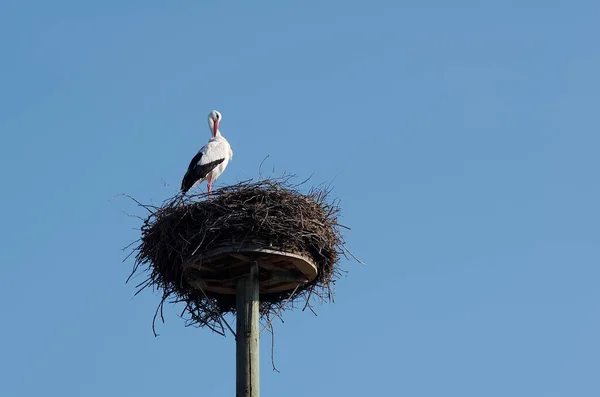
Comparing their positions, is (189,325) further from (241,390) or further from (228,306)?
(241,390)

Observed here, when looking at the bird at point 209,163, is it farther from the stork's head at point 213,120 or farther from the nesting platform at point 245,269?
the nesting platform at point 245,269

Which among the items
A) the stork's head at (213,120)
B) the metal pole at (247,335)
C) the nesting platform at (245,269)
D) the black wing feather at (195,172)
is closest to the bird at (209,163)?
the black wing feather at (195,172)

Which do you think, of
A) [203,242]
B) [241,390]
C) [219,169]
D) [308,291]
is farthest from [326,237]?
[219,169]

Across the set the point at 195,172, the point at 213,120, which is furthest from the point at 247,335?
the point at 213,120

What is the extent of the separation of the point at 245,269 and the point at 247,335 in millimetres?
803

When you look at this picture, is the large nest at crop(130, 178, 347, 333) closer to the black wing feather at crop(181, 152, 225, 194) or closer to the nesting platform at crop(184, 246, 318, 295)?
the nesting platform at crop(184, 246, 318, 295)

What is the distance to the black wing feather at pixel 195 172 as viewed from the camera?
50.3 feet

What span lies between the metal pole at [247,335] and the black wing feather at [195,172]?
497 centimetres

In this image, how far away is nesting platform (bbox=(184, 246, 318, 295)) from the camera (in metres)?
10.3

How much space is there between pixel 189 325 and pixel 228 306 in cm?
46

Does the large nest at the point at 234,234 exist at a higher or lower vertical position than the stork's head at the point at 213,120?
lower

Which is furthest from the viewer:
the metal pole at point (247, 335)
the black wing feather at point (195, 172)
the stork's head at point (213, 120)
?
the stork's head at point (213, 120)

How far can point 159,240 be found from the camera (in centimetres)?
1088

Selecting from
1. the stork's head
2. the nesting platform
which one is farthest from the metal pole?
the stork's head
